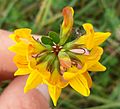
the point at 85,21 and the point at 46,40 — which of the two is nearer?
the point at 46,40

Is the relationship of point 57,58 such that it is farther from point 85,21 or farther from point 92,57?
→ point 85,21

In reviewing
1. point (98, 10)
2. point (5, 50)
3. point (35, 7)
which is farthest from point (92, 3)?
point (5, 50)

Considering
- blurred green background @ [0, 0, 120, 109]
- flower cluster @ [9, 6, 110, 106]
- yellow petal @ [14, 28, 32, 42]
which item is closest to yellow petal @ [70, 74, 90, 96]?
flower cluster @ [9, 6, 110, 106]

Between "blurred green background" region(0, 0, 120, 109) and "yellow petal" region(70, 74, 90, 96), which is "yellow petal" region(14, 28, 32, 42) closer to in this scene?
"yellow petal" region(70, 74, 90, 96)

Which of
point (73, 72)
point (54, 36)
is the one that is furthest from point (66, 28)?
point (73, 72)

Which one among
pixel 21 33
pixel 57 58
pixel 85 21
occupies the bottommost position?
pixel 85 21

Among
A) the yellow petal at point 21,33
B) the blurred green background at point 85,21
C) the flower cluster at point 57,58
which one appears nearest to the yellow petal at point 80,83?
the flower cluster at point 57,58

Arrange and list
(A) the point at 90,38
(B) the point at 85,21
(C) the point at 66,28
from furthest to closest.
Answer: (B) the point at 85,21 < (C) the point at 66,28 < (A) the point at 90,38
